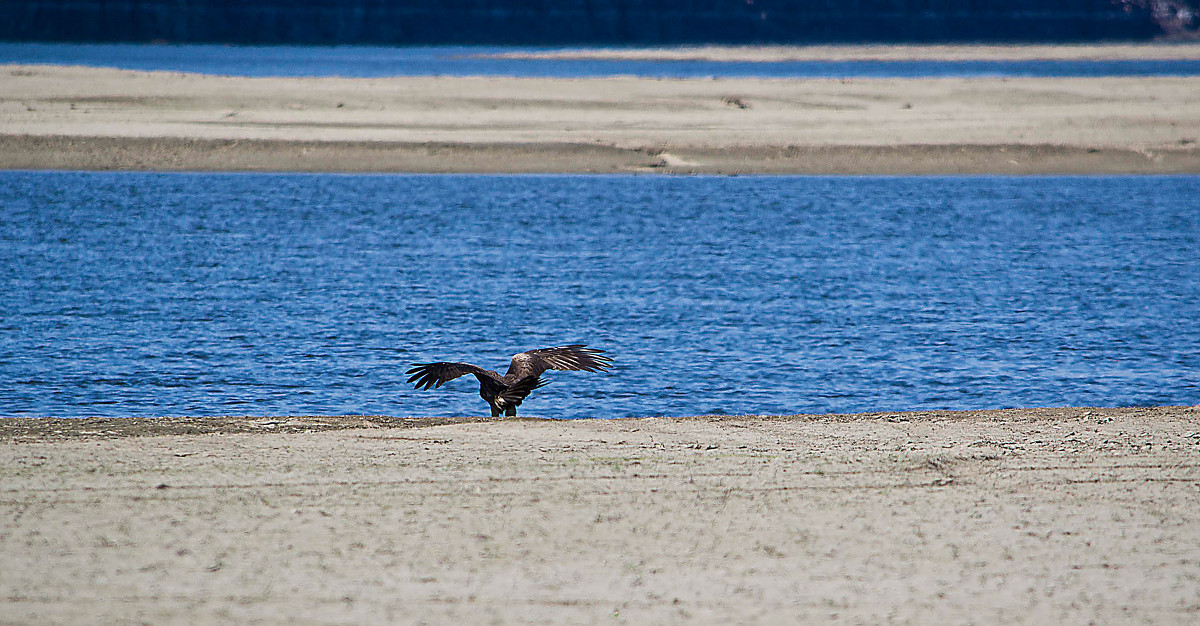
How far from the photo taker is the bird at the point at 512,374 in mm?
8172

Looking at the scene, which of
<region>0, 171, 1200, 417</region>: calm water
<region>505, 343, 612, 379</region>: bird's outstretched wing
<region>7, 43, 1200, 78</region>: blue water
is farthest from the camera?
<region>7, 43, 1200, 78</region>: blue water

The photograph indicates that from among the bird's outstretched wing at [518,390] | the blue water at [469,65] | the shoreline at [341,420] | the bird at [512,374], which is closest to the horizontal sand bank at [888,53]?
the blue water at [469,65]

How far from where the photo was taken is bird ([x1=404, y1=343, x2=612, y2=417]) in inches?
322

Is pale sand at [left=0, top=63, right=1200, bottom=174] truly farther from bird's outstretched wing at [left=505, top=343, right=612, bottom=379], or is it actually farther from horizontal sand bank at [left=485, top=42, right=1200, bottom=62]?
horizontal sand bank at [left=485, top=42, right=1200, bottom=62]

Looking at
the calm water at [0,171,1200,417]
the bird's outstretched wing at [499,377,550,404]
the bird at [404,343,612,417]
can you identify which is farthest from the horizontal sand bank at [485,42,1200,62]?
the bird's outstretched wing at [499,377,550,404]

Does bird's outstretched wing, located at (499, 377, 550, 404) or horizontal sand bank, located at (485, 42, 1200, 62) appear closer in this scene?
bird's outstretched wing, located at (499, 377, 550, 404)

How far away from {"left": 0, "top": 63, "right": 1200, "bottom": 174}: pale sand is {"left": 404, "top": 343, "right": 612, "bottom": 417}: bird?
16.7 metres

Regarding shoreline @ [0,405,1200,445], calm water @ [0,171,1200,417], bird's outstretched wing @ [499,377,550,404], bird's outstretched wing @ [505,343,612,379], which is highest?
bird's outstretched wing @ [505,343,612,379]

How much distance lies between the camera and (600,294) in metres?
13.9

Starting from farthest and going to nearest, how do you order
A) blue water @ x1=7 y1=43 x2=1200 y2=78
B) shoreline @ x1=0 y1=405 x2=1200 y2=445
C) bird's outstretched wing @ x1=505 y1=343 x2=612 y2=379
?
blue water @ x1=7 y1=43 x2=1200 y2=78
bird's outstretched wing @ x1=505 y1=343 x2=612 y2=379
shoreline @ x1=0 y1=405 x2=1200 y2=445

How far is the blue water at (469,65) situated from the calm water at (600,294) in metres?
22.7

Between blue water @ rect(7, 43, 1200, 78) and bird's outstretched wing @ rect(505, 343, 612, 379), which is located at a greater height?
blue water @ rect(7, 43, 1200, 78)

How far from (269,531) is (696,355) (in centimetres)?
595

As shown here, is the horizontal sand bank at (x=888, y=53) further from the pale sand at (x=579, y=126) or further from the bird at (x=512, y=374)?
the bird at (x=512, y=374)
